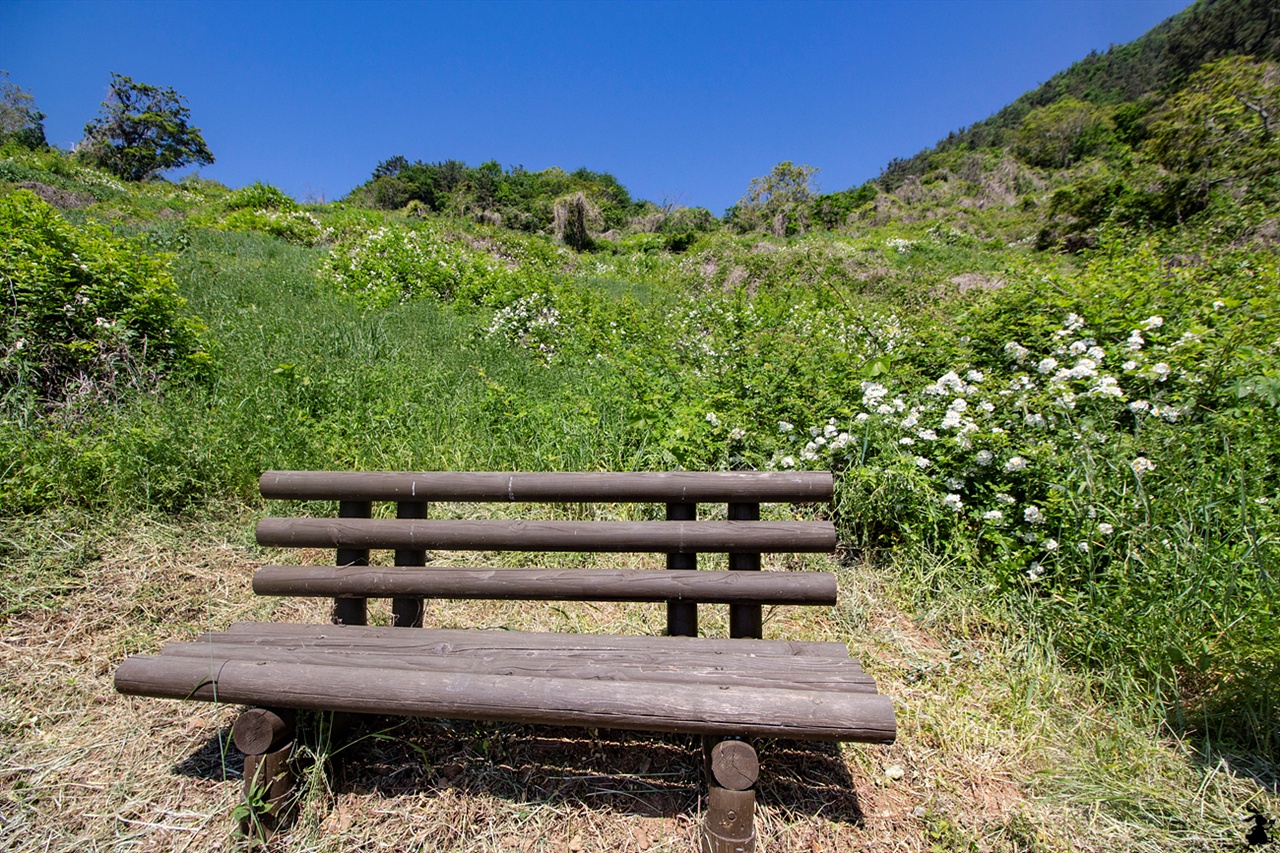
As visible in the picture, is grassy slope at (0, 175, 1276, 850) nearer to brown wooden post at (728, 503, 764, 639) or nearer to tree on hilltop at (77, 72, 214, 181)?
brown wooden post at (728, 503, 764, 639)

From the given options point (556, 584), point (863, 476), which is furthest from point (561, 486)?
point (863, 476)

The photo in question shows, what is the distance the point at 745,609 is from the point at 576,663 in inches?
24.6

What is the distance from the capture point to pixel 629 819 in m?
1.70

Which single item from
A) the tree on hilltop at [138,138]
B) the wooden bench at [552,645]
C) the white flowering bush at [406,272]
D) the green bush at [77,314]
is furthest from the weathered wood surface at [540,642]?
the tree on hilltop at [138,138]

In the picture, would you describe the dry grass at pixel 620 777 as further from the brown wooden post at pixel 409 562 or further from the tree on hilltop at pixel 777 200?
the tree on hilltop at pixel 777 200

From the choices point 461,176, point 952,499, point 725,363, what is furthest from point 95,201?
point 461,176

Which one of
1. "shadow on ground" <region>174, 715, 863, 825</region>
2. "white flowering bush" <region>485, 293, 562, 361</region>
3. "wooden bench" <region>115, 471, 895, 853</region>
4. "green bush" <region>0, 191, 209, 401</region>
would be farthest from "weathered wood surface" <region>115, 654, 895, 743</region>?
"white flowering bush" <region>485, 293, 562, 361</region>

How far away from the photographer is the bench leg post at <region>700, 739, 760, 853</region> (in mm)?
1460

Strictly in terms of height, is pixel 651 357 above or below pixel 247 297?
below

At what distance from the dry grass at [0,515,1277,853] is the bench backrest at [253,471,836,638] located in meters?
0.47

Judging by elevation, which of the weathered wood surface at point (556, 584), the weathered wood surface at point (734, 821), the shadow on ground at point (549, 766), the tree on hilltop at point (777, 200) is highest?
the tree on hilltop at point (777, 200)

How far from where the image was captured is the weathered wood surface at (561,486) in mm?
1938

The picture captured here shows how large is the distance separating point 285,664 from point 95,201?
19.4 m

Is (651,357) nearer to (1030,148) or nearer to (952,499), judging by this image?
(952,499)
